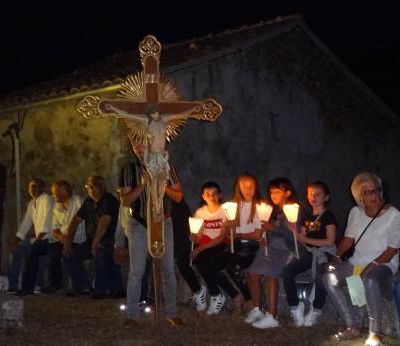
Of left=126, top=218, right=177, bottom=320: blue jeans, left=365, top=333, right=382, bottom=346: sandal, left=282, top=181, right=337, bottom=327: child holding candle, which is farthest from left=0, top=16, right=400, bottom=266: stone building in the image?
left=365, top=333, right=382, bottom=346: sandal

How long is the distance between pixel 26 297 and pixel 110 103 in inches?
167

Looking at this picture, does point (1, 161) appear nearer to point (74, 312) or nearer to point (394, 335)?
point (74, 312)

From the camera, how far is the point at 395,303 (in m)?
7.75

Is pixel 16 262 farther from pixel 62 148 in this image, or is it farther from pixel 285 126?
pixel 285 126

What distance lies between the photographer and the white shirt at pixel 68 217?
38.4ft

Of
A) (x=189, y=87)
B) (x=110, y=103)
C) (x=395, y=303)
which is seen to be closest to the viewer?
(x=395, y=303)

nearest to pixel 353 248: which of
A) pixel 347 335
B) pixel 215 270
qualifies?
pixel 347 335

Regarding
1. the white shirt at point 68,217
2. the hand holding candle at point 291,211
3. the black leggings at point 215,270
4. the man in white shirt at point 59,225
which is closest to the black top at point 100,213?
the white shirt at point 68,217

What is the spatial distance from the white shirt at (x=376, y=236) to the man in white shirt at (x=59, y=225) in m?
5.11

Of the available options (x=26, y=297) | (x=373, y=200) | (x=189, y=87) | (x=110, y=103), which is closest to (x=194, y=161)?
(x=189, y=87)

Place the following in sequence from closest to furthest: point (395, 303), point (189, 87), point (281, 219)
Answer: point (395, 303) → point (281, 219) → point (189, 87)

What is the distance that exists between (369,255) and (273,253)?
4.62 ft

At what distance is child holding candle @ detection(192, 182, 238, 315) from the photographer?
947 cm

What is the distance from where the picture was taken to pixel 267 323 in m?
8.50
